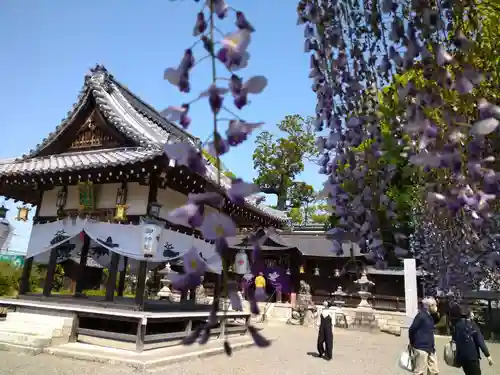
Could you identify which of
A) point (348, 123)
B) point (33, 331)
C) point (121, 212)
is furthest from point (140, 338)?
point (348, 123)

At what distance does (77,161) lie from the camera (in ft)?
29.5

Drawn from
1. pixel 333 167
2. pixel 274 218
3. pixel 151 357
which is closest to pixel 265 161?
pixel 274 218

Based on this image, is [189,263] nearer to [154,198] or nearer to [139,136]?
[154,198]

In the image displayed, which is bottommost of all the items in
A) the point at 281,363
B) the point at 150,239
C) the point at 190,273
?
the point at 281,363

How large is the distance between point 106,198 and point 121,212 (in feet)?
3.09

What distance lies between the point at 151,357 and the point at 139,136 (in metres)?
4.97

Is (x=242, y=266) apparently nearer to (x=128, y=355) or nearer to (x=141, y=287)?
(x=128, y=355)

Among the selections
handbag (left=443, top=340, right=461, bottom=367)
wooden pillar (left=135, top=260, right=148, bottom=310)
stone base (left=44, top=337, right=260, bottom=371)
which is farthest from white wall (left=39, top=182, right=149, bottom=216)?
handbag (left=443, top=340, right=461, bottom=367)

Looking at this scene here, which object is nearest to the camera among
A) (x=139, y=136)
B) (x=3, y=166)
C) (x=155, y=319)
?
(x=155, y=319)

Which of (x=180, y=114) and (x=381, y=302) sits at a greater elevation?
(x=180, y=114)

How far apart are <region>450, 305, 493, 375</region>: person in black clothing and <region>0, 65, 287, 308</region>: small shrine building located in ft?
13.4

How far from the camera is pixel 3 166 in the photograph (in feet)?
33.3

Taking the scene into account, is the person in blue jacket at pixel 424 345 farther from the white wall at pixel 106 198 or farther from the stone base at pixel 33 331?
the stone base at pixel 33 331

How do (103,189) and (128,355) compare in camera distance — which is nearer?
(128,355)
